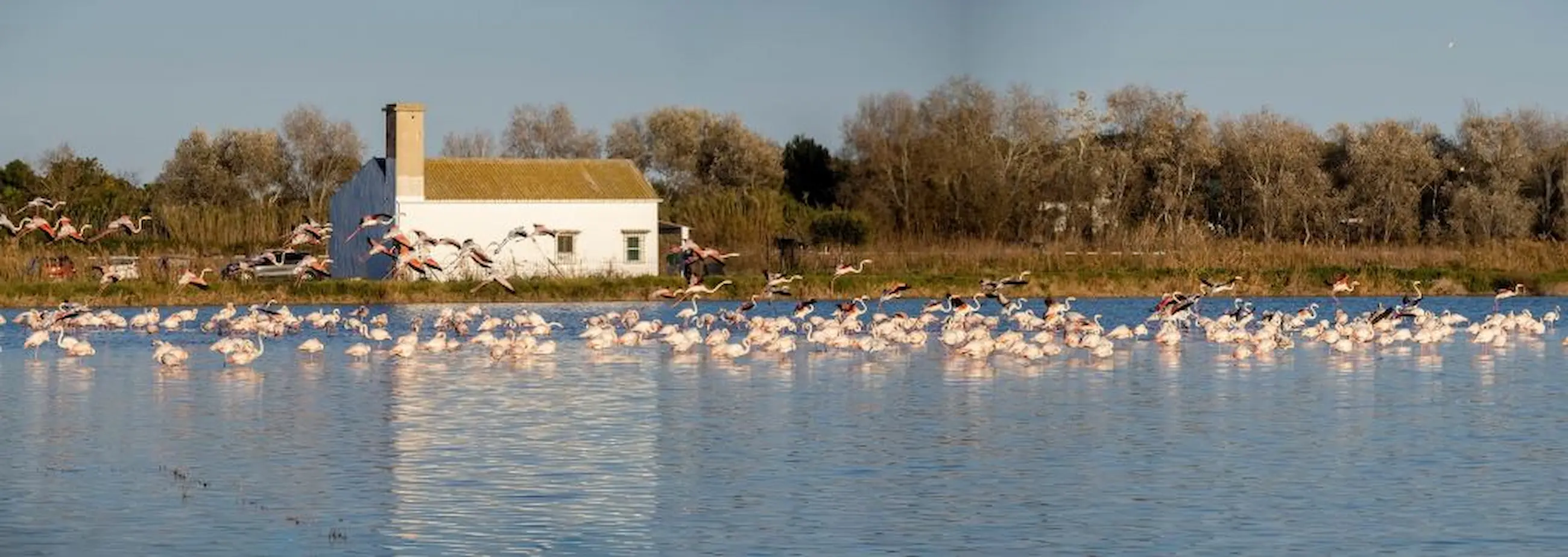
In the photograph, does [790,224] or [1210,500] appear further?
[790,224]

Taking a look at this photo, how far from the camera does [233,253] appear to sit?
69.6 meters

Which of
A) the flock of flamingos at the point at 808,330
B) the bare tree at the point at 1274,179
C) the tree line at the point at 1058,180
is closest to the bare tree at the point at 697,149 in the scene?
the tree line at the point at 1058,180

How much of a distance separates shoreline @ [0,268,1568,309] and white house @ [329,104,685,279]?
539 centimetres

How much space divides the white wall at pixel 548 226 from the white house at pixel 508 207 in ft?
0.08

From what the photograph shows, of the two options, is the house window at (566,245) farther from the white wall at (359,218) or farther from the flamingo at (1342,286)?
the flamingo at (1342,286)

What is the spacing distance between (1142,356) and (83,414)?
1588cm

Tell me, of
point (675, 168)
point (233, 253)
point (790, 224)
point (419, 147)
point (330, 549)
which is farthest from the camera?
point (675, 168)

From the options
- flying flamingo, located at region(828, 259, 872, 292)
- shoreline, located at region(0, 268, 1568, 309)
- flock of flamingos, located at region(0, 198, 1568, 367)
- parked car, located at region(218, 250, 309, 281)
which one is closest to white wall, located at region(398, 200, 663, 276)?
parked car, located at region(218, 250, 309, 281)

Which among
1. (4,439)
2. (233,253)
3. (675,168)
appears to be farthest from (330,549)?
(675,168)

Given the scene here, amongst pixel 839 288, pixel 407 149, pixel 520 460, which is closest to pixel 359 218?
pixel 407 149

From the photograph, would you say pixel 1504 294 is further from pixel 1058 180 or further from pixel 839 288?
pixel 1058 180

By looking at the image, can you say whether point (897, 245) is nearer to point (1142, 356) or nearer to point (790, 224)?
point (790, 224)

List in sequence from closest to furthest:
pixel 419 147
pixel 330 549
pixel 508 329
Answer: pixel 330 549 < pixel 508 329 < pixel 419 147

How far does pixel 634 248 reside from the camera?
66125 millimetres
